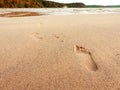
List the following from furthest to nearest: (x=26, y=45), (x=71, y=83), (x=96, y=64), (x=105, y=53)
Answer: (x=26, y=45) < (x=105, y=53) < (x=96, y=64) < (x=71, y=83)

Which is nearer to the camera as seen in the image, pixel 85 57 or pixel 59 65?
pixel 59 65

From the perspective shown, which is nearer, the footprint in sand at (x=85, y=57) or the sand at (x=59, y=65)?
the sand at (x=59, y=65)

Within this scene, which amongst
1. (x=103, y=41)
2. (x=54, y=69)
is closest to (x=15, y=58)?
(x=54, y=69)

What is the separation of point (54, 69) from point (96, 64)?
43 centimetres

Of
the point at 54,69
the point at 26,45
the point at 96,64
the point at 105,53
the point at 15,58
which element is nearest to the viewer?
the point at 54,69

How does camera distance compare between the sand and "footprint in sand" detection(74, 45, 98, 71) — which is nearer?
the sand

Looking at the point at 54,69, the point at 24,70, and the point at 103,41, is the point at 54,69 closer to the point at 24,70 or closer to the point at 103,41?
the point at 24,70

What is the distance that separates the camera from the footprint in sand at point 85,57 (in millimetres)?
1672

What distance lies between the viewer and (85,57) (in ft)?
6.26

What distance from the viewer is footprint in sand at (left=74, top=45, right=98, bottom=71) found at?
1672mm

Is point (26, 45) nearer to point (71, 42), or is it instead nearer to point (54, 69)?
point (71, 42)

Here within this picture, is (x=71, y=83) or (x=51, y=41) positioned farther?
(x=51, y=41)

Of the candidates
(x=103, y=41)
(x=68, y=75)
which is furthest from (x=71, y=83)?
(x=103, y=41)

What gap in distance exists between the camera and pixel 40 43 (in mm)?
2436
